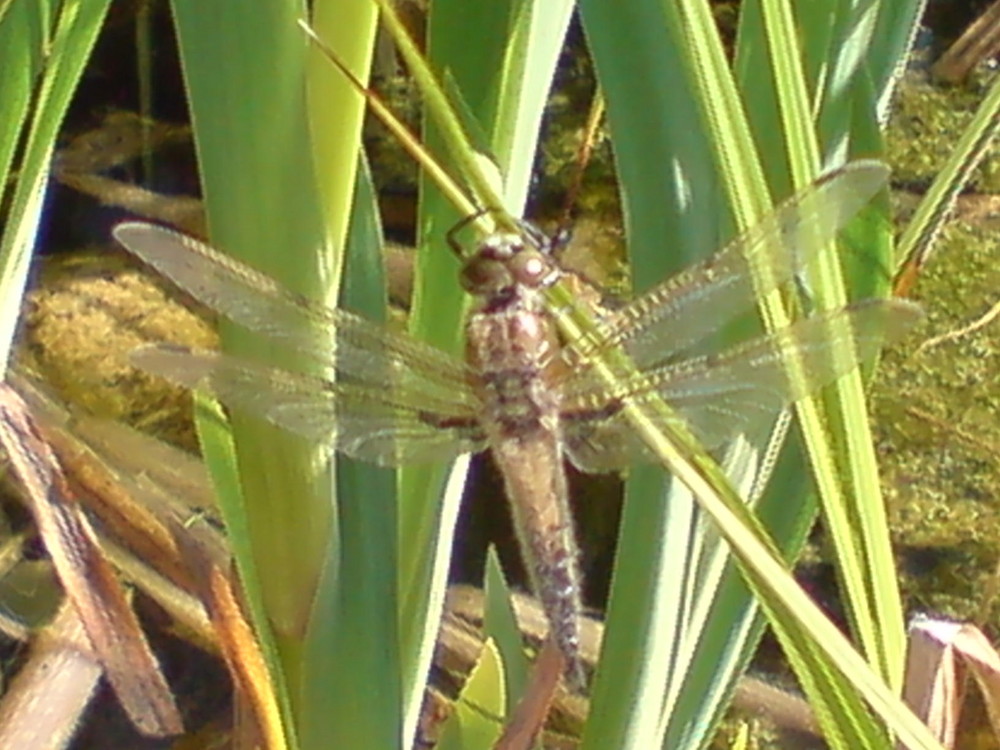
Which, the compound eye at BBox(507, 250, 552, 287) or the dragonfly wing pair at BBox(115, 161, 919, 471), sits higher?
the compound eye at BBox(507, 250, 552, 287)

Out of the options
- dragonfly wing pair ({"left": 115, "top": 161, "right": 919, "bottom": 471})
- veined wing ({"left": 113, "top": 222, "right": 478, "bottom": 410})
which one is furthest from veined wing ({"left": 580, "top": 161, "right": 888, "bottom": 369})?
veined wing ({"left": 113, "top": 222, "right": 478, "bottom": 410})

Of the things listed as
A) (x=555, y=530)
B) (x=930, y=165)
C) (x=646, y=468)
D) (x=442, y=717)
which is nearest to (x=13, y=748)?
(x=442, y=717)

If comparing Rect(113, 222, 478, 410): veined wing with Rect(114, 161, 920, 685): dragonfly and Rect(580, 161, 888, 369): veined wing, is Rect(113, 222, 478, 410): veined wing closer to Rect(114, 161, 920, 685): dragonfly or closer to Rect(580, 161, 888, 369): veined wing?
Rect(114, 161, 920, 685): dragonfly

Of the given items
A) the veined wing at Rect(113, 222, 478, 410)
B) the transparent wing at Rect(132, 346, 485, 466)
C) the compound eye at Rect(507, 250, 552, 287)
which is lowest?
the transparent wing at Rect(132, 346, 485, 466)

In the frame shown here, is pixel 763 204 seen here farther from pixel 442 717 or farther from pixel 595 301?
pixel 442 717

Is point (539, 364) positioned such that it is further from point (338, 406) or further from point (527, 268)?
point (338, 406)

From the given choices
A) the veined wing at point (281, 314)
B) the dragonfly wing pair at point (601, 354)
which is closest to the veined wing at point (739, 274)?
the dragonfly wing pair at point (601, 354)

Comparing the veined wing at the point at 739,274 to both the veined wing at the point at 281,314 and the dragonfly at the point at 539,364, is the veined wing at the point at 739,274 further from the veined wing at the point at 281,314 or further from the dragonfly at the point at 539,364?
the veined wing at the point at 281,314

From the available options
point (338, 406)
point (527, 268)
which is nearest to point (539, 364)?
point (527, 268)
